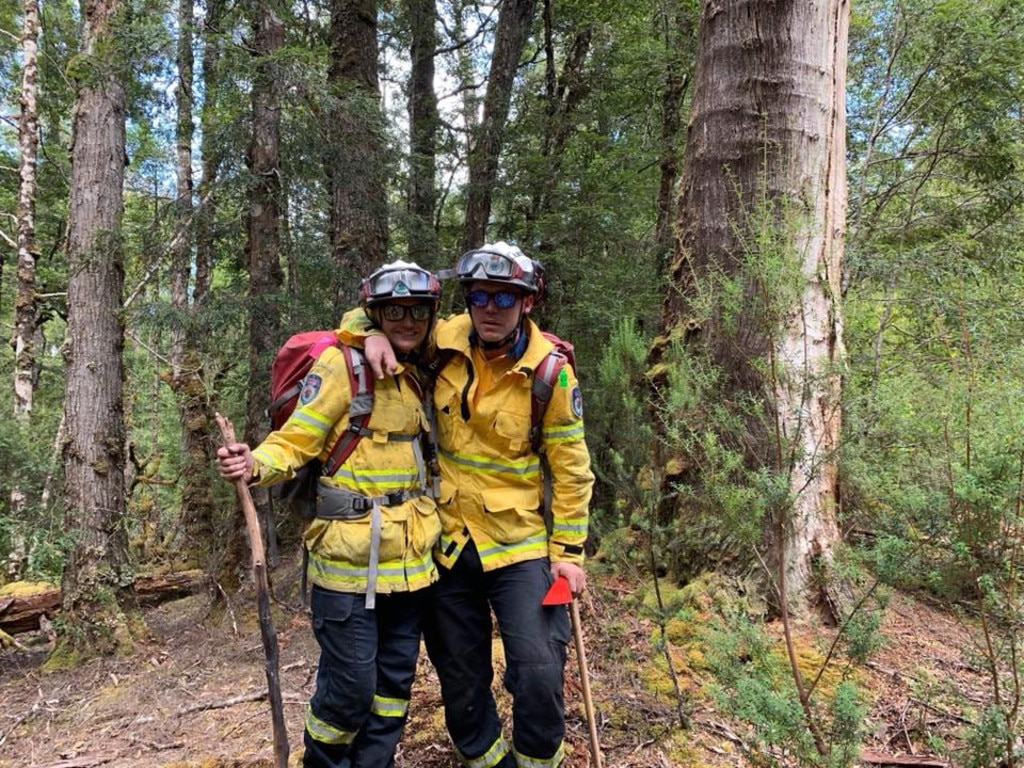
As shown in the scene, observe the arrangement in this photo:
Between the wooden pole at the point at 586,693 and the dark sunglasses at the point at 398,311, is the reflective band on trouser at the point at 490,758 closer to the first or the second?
the wooden pole at the point at 586,693

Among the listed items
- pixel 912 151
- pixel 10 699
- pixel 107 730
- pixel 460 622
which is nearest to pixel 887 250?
pixel 912 151

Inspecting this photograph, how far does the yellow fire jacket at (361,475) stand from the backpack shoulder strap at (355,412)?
2 centimetres

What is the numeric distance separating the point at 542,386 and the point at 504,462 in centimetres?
40

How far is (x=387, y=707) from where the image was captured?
2.72m

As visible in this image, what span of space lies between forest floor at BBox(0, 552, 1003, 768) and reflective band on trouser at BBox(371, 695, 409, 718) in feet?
2.47

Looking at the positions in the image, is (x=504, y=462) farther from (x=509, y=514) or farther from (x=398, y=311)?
(x=398, y=311)

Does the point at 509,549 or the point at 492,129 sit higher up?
the point at 492,129

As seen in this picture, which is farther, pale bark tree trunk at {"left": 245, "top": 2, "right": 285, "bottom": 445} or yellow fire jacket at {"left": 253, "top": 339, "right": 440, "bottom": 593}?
pale bark tree trunk at {"left": 245, "top": 2, "right": 285, "bottom": 445}

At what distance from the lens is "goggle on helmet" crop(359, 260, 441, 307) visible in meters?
2.76

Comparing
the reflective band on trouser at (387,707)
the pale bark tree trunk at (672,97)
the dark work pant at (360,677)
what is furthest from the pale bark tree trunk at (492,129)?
the reflective band on trouser at (387,707)

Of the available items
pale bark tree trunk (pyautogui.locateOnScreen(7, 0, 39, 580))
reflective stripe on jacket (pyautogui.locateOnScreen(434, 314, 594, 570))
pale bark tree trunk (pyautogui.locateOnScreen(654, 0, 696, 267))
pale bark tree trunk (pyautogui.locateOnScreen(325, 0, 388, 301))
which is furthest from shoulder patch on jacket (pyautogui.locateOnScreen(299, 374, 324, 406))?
pale bark tree trunk (pyautogui.locateOnScreen(7, 0, 39, 580))

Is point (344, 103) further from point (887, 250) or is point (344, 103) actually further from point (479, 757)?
point (887, 250)

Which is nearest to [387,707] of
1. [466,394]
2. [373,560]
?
[373,560]

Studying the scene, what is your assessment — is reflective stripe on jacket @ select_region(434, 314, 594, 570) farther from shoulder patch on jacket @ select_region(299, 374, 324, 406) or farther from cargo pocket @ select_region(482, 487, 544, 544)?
shoulder patch on jacket @ select_region(299, 374, 324, 406)
